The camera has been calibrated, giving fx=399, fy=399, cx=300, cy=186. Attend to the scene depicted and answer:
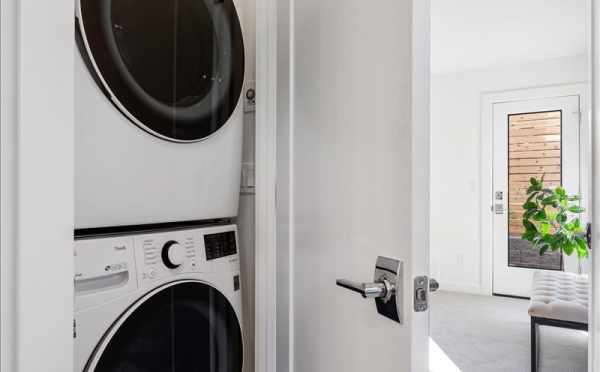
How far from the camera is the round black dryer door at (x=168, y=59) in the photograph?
0.80 meters

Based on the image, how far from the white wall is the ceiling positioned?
0.69ft

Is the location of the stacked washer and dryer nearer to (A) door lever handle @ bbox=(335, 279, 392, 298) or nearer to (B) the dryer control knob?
(B) the dryer control knob

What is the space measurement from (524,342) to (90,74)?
10.8 ft

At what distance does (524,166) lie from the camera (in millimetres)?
4086

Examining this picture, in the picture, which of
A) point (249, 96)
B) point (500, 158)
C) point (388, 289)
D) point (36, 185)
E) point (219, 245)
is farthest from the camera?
point (500, 158)

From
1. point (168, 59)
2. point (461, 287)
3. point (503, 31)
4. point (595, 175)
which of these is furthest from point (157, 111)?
point (461, 287)

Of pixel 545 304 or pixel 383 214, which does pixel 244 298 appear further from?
pixel 545 304

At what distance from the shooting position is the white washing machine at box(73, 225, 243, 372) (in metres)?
0.79

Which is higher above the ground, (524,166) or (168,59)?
(168,59)

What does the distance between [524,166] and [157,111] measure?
411 cm

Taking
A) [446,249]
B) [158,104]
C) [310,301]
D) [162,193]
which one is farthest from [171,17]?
[446,249]

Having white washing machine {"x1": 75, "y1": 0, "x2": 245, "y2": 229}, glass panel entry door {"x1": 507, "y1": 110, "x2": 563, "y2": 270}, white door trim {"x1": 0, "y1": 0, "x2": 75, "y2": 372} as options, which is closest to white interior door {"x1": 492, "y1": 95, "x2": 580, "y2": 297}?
glass panel entry door {"x1": 507, "y1": 110, "x2": 563, "y2": 270}

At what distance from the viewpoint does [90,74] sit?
775 millimetres

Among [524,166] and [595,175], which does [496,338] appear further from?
[595,175]
